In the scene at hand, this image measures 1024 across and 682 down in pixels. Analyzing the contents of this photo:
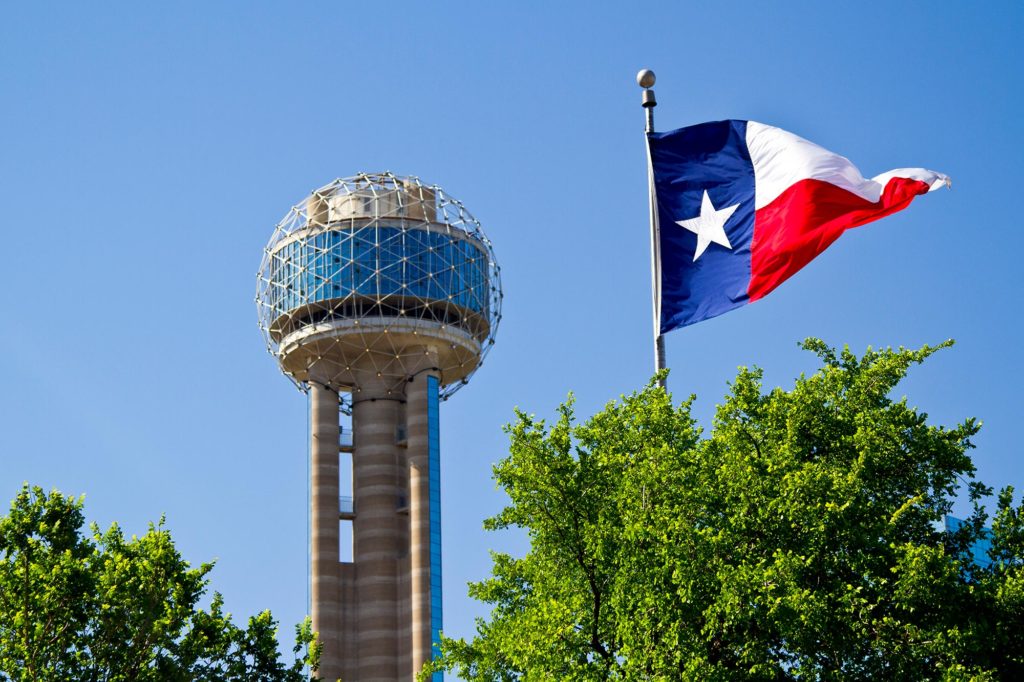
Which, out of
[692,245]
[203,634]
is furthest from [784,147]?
[203,634]

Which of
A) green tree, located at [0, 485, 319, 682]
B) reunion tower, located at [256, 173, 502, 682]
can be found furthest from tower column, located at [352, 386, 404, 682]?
green tree, located at [0, 485, 319, 682]

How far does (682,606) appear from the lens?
4050 cm

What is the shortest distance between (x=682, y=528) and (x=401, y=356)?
89111 mm

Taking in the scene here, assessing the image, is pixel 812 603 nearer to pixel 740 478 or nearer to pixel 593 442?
pixel 740 478

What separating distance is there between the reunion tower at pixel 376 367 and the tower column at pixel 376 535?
8cm

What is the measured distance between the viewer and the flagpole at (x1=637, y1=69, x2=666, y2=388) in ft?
146

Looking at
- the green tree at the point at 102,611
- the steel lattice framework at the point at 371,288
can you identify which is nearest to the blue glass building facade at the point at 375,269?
the steel lattice framework at the point at 371,288

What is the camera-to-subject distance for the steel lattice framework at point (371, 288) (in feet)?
417

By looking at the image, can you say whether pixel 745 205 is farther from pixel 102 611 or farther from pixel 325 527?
pixel 325 527

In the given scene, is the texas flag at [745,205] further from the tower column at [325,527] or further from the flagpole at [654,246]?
the tower column at [325,527]

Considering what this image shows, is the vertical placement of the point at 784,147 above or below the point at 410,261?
below

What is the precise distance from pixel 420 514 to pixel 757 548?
8251cm

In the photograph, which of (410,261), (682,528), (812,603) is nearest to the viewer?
(812,603)

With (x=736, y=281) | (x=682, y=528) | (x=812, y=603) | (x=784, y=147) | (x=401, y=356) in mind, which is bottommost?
(x=812, y=603)
